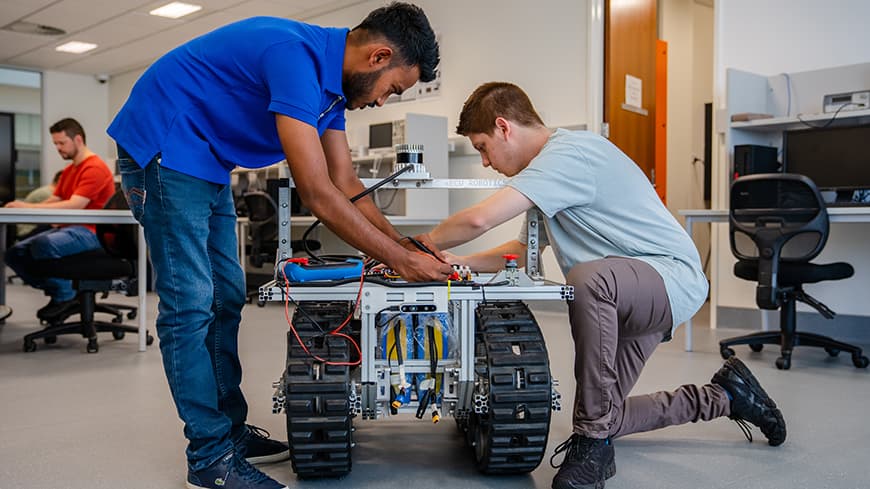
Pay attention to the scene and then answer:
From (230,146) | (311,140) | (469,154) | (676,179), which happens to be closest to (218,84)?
(230,146)

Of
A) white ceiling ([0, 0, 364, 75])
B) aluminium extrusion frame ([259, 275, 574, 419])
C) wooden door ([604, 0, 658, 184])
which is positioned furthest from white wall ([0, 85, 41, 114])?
aluminium extrusion frame ([259, 275, 574, 419])

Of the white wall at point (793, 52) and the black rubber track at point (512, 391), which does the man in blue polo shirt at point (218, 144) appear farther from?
the white wall at point (793, 52)

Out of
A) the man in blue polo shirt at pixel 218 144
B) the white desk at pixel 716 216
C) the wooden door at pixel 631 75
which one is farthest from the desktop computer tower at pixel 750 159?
the man in blue polo shirt at pixel 218 144

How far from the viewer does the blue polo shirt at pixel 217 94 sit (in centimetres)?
149

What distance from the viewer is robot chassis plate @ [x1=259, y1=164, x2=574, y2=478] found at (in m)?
1.52

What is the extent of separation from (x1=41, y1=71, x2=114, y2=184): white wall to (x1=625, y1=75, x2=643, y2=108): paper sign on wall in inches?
275

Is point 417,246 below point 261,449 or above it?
above

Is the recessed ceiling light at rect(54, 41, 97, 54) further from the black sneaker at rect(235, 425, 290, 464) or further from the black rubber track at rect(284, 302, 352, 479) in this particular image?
the black rubber track at rect(284, 302, 352, 479)

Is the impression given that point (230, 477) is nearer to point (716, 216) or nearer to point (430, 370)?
point (430, 370)

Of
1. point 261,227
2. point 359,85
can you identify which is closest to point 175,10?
point 261,227

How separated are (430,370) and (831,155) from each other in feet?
10.1

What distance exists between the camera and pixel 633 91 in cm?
544

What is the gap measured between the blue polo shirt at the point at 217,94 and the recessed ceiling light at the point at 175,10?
5.74 metres

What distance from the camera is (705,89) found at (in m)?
6.96
